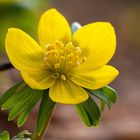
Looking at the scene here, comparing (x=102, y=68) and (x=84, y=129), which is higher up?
(x=102, y=68)

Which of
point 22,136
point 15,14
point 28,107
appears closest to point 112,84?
point 15,14

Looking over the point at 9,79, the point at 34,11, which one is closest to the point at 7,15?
the point at 34,11

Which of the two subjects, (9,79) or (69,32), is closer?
(69,32)

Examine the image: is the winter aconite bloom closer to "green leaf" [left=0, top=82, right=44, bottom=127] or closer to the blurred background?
"green leaf" [left=0, top=82, right=44, bottom=127]

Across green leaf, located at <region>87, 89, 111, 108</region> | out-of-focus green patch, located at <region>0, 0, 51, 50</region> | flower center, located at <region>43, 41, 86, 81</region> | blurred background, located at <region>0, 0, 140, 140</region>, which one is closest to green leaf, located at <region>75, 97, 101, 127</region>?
green leaf, located at <region>87, 89, 111, 108</region>

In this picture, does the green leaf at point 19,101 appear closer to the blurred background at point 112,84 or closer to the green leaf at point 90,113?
the green leaf at point 90,113

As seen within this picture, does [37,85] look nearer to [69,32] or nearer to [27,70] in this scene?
[27,70]
